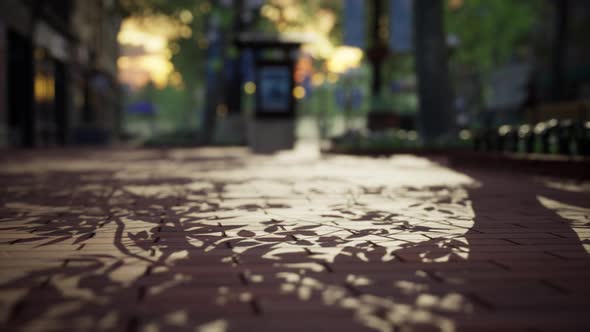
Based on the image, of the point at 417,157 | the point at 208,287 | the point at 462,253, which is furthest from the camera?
the point at 417,157

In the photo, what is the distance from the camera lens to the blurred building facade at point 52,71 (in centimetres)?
2128

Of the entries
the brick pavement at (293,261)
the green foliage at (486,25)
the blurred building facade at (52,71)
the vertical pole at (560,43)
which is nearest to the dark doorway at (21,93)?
the blurred building facade at (52,71)

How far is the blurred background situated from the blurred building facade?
0.22 ft

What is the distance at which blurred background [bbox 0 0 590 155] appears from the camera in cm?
1688

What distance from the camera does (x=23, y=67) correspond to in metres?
22.3

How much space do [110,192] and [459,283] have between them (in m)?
5.08

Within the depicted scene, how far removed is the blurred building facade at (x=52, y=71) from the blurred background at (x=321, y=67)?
0.07 m

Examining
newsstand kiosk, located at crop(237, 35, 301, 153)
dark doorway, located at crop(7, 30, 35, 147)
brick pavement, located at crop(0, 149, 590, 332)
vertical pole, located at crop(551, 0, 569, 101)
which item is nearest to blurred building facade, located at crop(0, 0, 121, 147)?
dark doorway, located at crop(7, 30, 35, 147)

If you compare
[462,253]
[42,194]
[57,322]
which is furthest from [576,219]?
[42,194]

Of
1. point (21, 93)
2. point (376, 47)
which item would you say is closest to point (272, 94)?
point (376, 47)

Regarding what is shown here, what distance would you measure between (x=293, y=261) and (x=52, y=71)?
25418mm

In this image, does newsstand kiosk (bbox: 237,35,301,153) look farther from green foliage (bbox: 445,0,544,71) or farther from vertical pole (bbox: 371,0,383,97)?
green foliage (bbox: 445,0,544,71)

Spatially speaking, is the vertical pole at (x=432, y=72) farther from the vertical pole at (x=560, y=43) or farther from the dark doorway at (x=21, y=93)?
the vertical pole at (x=560, y=43)

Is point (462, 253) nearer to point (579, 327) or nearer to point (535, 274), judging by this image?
point (535, 274)
